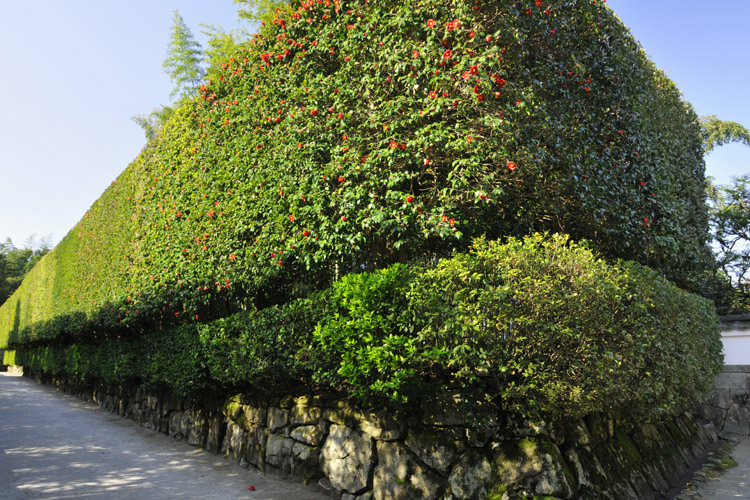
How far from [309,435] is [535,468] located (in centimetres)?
265

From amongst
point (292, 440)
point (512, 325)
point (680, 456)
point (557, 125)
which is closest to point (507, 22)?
point (557, 125)

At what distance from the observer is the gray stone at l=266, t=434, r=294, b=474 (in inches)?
224

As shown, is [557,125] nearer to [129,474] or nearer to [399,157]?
[399,157]

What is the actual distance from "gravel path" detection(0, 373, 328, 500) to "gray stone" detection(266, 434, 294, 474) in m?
0.17

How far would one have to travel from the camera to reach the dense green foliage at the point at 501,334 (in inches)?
157

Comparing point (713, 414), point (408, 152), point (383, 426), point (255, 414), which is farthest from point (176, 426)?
point (713, 414)

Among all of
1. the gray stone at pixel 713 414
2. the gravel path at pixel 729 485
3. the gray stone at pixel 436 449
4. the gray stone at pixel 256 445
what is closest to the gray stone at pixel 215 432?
the gray stone at pixel 256 445

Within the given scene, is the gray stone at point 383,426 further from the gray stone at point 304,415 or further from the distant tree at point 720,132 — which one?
the distant tree at point 720,132

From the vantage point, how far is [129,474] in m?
5.95

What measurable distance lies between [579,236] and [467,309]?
11.0ft

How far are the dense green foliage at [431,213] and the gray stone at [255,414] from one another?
1.44ft

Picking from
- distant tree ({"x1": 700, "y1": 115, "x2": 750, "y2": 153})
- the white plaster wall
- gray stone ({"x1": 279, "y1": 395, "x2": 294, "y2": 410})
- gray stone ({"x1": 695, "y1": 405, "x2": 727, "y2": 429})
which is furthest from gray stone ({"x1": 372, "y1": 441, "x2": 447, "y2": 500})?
distant tree ({"x1": 700, "y1": 115, "x2": 750, "y2": 153})

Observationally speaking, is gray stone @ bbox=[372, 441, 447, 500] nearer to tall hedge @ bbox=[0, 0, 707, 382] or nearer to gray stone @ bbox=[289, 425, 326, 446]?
gray stone @ bbox=[289, 425, 326, 446]

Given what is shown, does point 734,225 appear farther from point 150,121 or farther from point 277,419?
point 150,121
